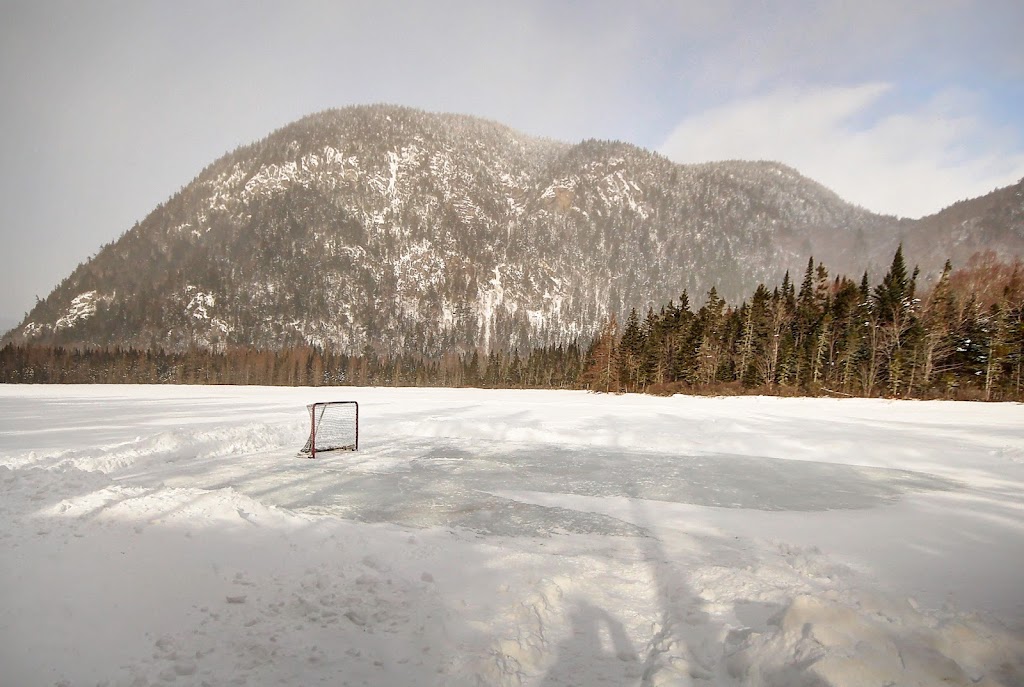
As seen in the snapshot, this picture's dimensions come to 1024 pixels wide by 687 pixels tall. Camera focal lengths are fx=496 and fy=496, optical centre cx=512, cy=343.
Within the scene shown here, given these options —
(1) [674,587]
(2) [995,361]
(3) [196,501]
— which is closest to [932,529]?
(1) [674,587]

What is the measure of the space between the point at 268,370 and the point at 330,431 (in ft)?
411

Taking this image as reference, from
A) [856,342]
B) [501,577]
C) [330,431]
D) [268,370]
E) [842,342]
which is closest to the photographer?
[501,577]

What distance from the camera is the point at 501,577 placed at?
5988 mm

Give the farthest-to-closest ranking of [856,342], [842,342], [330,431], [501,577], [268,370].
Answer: [268,370] → [842,342] → [856,342] → [330,431] → [501,577]

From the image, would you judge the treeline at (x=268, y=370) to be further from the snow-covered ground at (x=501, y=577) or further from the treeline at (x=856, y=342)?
the snow-covered ground at (x=501, y=577)

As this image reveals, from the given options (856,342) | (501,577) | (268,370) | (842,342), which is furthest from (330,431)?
(268,370)

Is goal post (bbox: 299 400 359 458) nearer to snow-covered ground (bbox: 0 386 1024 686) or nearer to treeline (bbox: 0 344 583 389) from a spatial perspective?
snow-covered ground (bbox: 0 386 1024 686)

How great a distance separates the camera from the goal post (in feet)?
49.7

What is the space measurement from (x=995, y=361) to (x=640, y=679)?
55.6 m

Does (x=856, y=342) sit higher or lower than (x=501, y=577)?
higher

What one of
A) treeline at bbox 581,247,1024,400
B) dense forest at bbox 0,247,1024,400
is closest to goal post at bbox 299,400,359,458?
dense forest at bbox 0,247,1024,400

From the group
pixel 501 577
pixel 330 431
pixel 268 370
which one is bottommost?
pixel 268 370

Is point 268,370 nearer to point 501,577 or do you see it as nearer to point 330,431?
point 330,431

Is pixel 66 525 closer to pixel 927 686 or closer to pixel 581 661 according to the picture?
pixel 581 661
